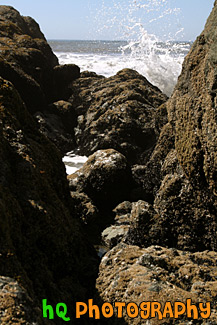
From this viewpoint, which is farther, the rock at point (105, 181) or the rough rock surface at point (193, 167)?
the rock at point (105, 181)

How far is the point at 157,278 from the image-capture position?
122 inches

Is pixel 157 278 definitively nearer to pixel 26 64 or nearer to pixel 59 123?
pixel 59 123

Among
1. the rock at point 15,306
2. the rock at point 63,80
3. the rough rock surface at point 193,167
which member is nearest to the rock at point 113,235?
the rough rock surface at point 193,167

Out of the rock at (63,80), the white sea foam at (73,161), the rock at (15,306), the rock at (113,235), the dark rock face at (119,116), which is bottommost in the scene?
the rock at (113,235)

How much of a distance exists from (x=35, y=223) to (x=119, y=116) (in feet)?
21.4

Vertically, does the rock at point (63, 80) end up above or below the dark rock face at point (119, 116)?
above

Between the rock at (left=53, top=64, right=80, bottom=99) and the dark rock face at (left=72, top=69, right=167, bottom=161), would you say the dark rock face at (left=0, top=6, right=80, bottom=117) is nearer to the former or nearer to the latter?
the rock at (left=53, top=64, right=80, bottom=99)

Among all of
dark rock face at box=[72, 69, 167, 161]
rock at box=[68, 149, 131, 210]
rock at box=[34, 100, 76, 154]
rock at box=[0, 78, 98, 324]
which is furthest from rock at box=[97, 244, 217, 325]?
rock at box=[34, 100, 76, 154]

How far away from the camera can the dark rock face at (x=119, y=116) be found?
8.88m

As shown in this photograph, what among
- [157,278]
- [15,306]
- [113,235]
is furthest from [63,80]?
[15,306]

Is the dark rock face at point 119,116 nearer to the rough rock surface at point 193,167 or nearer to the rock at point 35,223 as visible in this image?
the rough rock surface at point 193,167

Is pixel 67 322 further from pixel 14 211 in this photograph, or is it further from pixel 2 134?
pixel 2 134

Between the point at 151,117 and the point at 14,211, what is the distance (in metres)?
6.87

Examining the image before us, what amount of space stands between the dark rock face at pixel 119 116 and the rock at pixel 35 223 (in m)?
4.16
